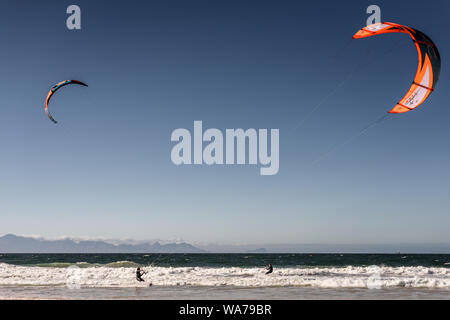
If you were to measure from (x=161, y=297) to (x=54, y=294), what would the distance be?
16.6ft

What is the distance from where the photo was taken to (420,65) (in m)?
13.4

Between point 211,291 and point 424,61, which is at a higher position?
point 424,61

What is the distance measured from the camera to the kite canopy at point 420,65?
1277 cm

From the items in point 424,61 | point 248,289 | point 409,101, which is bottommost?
point 248,289

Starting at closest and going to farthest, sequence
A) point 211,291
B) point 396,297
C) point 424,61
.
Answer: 1. point 424,61
2. point 396,297
3. point 211,291

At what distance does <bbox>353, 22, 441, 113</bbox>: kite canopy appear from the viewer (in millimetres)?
12766
